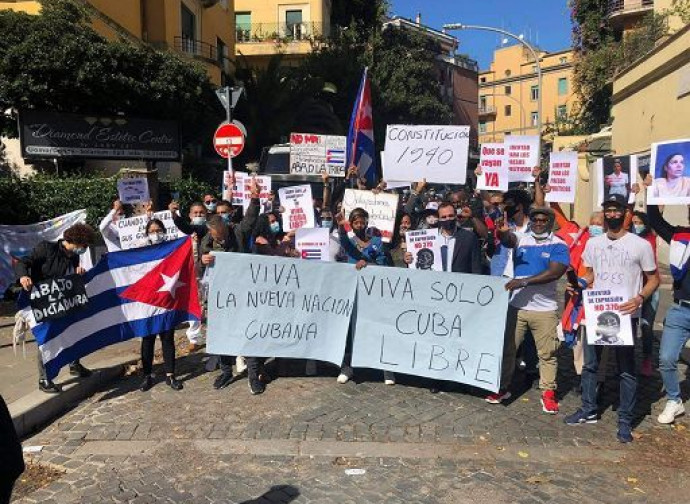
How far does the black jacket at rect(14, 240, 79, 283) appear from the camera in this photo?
19.8ft

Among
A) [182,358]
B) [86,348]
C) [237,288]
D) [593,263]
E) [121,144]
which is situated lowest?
[182,358]

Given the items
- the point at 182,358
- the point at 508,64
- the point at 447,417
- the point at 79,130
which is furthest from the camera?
the point at 508,64

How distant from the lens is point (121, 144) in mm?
15742

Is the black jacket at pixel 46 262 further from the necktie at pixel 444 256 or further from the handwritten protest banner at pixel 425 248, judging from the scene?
the necktie at pixel 444 256

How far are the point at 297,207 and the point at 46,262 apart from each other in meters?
3.21

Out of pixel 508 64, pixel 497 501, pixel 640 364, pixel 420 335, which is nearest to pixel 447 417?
pixel 420 335

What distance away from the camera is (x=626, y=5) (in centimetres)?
3195

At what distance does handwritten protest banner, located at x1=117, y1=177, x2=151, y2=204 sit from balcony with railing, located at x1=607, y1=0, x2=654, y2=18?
29.1 m

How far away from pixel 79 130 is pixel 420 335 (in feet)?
38.8

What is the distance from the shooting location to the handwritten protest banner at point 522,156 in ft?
26.7

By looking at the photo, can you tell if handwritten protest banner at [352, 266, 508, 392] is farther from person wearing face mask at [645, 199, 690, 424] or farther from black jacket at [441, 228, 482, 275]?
person wearing face mask at [645, 199, 690, 424]

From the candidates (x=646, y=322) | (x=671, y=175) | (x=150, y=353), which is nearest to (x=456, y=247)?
(x=671, y=175)

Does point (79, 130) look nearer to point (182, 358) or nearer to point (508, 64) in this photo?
point (182, 358)

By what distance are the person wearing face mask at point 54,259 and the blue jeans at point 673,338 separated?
17.1 feet
